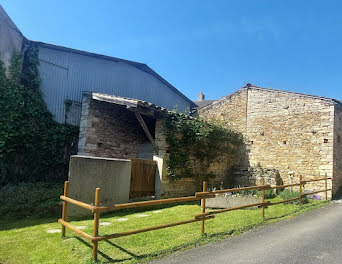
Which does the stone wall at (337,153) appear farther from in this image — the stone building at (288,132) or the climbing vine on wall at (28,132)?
the climbing vine on wall at (28,132)

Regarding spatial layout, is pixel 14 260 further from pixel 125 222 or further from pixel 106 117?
pixel 106 117

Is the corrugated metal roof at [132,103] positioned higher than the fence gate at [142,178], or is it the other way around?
the corrugated metal roof at [132,103]

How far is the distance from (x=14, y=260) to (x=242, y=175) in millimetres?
9524

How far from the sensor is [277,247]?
14.3ft

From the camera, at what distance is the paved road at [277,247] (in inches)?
151

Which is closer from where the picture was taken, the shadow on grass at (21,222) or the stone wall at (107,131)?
the shadow on grass at (21,222)

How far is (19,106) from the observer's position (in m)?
8.98

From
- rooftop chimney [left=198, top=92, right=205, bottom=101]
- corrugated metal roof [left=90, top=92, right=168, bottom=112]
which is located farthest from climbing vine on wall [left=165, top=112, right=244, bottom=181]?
rooftop chimney [left=198, top=92, right=205, bottom=101]

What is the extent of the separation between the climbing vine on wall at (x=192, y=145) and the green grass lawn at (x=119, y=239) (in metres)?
2.50

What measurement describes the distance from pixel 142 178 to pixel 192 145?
102 inches

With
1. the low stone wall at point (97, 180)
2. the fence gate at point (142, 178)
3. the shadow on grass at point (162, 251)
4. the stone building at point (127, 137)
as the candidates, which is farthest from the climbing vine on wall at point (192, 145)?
the shadow on grass at point (162, 251)

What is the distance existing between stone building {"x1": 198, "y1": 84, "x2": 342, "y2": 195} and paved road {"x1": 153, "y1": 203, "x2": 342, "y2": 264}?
493cm

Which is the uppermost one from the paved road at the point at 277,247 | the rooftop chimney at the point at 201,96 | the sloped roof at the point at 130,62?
the rooftop chimney at the point at 201,96

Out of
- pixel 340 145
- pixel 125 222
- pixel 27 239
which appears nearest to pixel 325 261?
pixel 125 222
